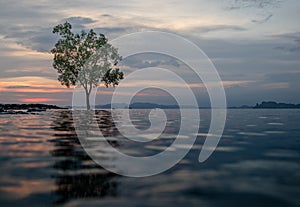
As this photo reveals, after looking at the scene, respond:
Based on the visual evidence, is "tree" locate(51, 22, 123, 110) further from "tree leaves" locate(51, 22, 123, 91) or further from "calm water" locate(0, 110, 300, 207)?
"calm water" locate(0, 110, 300, 207)

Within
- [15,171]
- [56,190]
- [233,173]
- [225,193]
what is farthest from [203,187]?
[15,171]

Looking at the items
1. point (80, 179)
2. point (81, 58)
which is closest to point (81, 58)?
point (81, 58)

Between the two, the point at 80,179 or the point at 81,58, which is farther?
the point at 81,58

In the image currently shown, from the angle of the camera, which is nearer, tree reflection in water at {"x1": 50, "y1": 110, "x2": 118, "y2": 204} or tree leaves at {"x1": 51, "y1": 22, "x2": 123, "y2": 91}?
tree reflection in water at {"x1": 50, "y1": 110, "x2": 118, "y2": 204}

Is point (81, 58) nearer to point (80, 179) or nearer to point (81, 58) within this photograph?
point (81, 58)

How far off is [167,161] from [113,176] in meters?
3.80

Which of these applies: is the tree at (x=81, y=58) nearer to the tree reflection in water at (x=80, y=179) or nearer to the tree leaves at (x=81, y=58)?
the tree leaves at (x=81, y=58)

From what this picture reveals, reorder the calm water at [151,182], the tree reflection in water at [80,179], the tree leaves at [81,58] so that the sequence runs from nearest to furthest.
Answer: the calm water at [151,182]
the tree reflection in water at [80,179]
the tree leaves at [81,58]

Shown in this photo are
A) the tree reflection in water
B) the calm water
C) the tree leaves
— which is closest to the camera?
the calm water

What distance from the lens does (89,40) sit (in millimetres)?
85125

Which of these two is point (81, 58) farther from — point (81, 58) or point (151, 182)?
point (151, 182)

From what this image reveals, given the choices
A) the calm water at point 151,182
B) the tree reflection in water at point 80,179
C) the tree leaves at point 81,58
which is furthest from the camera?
the tree leaves at point 81,58

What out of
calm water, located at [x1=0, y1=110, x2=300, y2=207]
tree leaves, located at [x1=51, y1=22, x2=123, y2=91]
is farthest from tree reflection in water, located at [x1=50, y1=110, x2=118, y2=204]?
tree leaves, located at [x1=51, y1=22, x2=123, y2=91]

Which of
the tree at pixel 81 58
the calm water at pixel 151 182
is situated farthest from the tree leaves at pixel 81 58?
the calm water at pixel 151 182
